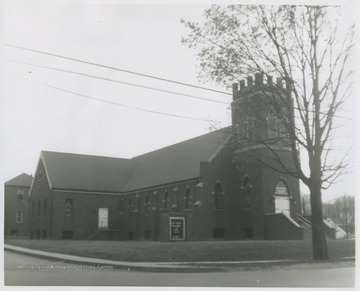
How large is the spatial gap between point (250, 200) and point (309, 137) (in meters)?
14.0

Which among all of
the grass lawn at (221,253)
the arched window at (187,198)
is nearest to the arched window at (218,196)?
the arched window at (187,198)

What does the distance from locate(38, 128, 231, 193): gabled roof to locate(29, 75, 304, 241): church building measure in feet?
0.34

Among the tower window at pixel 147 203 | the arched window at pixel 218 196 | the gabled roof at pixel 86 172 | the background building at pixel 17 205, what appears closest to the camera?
the arched window at pixel 218 196

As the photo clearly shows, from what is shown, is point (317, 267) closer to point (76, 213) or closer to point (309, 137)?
point (309, 137)

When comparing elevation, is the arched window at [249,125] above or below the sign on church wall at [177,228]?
above

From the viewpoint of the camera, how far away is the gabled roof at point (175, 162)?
37575 mm

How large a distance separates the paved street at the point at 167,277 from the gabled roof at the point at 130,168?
776 inches

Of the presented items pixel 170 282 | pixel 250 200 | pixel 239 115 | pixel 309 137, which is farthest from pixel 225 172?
pixel 170 282

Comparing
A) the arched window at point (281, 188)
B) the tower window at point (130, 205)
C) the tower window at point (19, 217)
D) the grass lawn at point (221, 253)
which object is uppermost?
the arched window at point (281, 188)

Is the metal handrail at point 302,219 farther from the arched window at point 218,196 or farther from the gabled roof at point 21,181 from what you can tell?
the gabled roof at point 21,181

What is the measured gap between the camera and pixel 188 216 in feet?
110

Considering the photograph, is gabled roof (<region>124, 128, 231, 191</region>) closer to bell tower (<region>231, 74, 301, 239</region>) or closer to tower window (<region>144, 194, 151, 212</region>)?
tower window (<region>144, 194, 151, 212</region>)

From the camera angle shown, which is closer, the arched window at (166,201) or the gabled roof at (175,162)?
the gabled roof at (175,162)

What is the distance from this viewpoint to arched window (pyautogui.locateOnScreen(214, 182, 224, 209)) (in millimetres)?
36062
